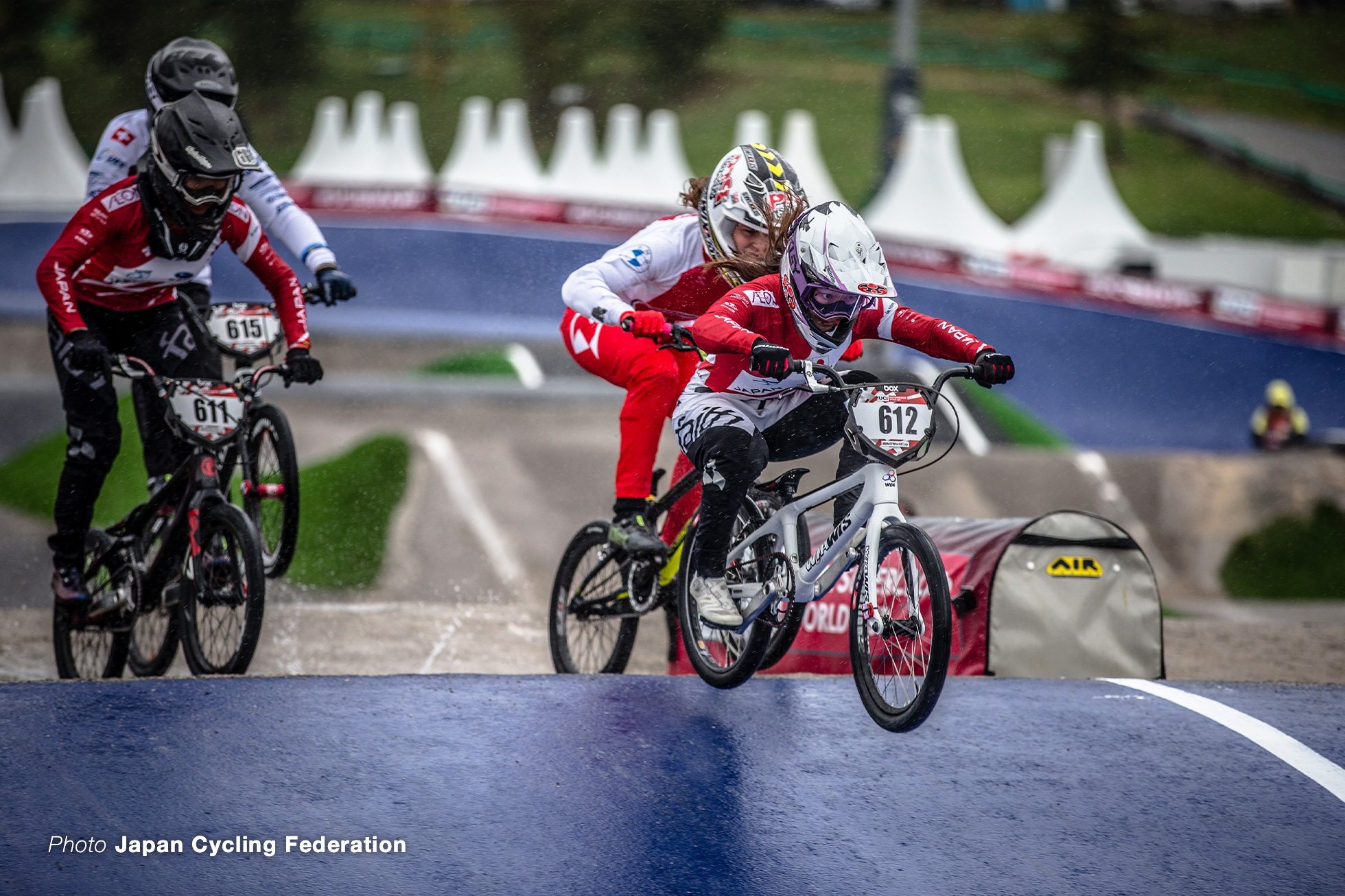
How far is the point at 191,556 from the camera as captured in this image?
537 cm

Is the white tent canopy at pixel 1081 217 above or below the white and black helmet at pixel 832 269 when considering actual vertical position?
below

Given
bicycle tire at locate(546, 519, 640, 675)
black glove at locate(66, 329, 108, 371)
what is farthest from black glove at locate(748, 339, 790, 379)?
black glove at locate(66, 329, 108, 371)

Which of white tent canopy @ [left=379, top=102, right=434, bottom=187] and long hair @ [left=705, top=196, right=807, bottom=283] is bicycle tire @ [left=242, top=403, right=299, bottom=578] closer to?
long hair @ [left=705, top=196, right=807, bottom=283]

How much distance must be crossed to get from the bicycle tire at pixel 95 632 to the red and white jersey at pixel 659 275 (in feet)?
8.26

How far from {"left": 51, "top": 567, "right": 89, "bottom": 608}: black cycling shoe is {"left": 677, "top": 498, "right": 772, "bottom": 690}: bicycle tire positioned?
295cm

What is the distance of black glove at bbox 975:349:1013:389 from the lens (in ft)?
14.1

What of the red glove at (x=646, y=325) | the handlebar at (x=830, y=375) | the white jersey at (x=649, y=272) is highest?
the white jersey at (x=649, y=272)

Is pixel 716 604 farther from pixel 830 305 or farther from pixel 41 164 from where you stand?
pixel 41 164

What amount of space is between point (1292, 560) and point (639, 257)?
364 inches

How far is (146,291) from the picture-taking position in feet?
18.7

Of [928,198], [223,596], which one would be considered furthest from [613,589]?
[928,198]

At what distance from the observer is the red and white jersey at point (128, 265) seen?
17.3 feet

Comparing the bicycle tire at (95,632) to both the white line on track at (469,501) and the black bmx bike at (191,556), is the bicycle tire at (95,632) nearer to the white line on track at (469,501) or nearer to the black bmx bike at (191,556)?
the black bmx bike at (191,556)

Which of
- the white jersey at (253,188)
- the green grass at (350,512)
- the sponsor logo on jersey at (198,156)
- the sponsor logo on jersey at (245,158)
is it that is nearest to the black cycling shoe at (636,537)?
the white jersey at (253,188)
